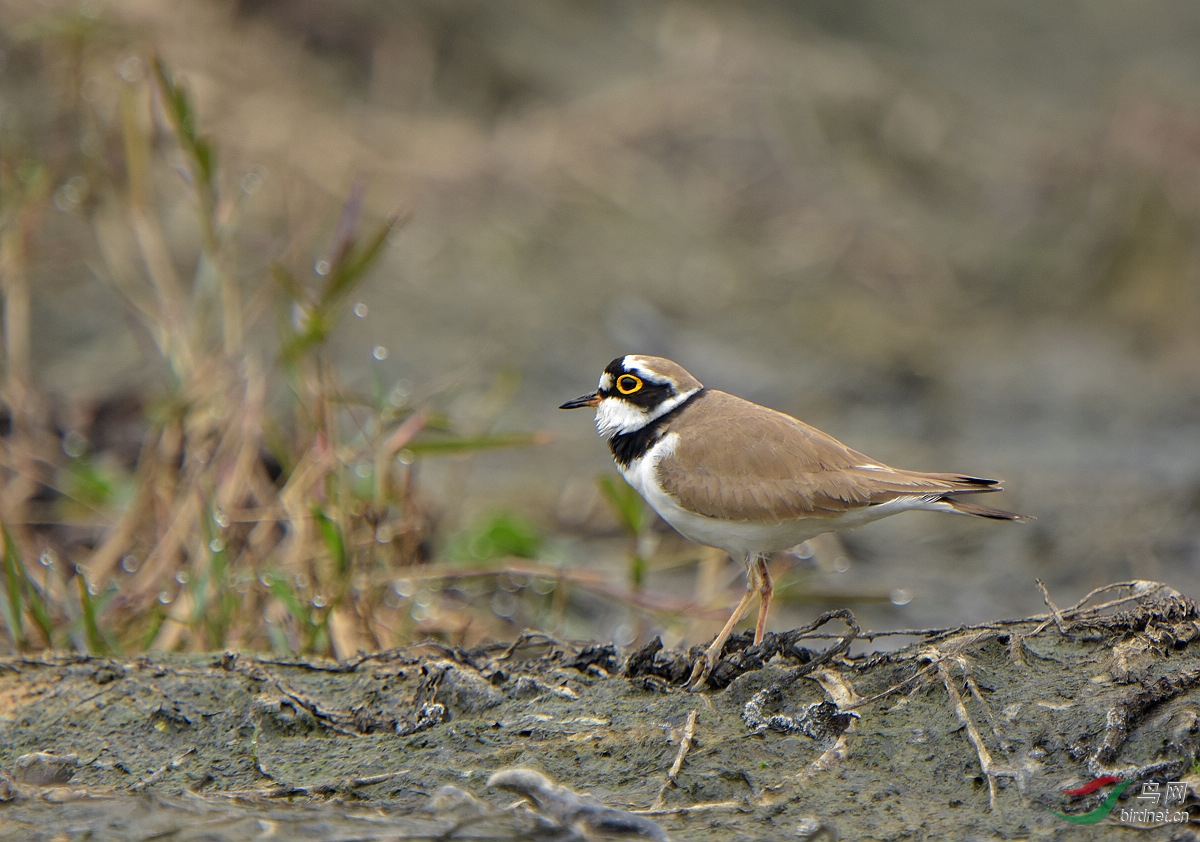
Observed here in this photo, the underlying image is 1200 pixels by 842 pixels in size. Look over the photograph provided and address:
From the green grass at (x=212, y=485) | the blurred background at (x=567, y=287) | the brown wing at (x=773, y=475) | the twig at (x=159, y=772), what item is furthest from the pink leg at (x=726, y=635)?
the twig at (x=159, y=772)

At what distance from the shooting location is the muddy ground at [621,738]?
9.13ft

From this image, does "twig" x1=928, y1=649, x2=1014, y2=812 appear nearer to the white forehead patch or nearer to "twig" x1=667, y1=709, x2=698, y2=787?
"twig" x1=667, y1=709, x2=698, y2=787

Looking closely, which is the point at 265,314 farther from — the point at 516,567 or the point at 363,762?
the point at 363,762

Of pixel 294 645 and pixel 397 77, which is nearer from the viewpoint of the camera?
pixel 294 645

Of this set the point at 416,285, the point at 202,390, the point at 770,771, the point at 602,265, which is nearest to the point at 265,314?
the point at 416,285

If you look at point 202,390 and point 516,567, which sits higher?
point 202,390

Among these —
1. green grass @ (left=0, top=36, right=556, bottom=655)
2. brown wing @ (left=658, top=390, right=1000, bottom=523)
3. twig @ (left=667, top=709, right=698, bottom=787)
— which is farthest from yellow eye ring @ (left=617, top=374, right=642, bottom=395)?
twig @ (left=667, top=709, right=698, bottom=787)

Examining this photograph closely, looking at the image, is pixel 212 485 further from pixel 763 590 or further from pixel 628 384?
pixel 763 590

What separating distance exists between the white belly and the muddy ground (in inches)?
16.4

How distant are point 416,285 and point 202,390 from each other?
449cm

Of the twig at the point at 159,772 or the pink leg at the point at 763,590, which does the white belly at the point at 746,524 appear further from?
the twig at the point at 159,772

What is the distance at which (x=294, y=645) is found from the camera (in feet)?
15.6

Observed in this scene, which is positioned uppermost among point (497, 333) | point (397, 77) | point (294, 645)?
point (397, 77)

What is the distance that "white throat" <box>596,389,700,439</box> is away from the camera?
14.4ft
